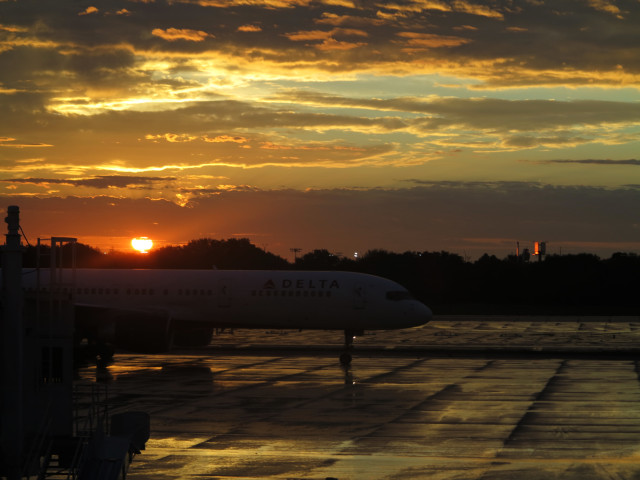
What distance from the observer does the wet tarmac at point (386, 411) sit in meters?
18.0

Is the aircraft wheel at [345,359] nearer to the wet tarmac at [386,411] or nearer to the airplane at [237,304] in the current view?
the airplane at [237,304]

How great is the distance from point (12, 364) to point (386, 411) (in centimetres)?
1274

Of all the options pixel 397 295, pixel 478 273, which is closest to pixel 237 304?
pixel 397 295

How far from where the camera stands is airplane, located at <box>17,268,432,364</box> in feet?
128

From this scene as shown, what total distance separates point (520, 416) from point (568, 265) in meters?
114

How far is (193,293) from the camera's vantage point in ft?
138

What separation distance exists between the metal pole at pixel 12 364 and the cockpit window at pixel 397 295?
26.6 m

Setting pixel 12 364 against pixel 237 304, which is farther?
pixel 237 304

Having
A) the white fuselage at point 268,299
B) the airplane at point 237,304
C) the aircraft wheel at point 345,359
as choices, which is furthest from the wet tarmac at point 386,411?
the white fuselage at point 268,299

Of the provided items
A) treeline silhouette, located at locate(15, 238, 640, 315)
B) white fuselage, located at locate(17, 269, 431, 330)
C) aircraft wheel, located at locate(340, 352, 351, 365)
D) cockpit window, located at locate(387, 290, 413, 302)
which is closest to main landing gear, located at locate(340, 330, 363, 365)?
aircraft wheel, located at locate(340, 352, 351, 365)

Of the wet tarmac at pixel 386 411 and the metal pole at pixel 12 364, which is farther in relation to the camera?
the wet tarmac at pixel 386 411

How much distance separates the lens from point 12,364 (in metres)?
15.1

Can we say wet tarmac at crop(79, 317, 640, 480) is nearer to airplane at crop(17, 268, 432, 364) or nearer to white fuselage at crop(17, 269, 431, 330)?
airplane at crop(17, 268, 432, 364)

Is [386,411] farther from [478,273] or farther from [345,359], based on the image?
[478,273]
